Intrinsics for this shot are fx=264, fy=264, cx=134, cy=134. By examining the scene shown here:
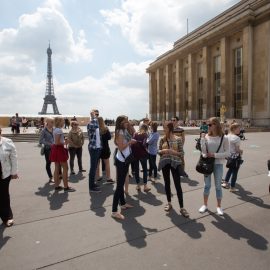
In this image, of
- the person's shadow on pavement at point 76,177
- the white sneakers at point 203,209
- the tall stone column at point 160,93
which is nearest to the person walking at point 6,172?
the person's shadow on pavement at point 76,177

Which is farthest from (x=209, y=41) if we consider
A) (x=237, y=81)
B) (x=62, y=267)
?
(x=62, y=267)

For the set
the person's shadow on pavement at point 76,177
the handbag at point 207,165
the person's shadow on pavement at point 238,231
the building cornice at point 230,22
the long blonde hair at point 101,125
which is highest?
the building cornice at point 230,22

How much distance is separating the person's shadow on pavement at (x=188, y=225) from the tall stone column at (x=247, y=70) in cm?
4141

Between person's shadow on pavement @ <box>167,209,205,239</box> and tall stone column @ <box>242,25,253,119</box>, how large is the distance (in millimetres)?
41414

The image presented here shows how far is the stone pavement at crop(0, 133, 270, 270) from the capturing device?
3.41 meters

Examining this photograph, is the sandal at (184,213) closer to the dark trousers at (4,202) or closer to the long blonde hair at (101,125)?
the dark trousers at (4,202)

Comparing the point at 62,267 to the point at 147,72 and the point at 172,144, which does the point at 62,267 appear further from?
the point at 147,72

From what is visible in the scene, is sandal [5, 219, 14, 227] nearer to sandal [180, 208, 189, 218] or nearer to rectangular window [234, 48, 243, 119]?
sandal [180, 208, 189, 218]

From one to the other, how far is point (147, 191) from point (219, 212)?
2.16 meters

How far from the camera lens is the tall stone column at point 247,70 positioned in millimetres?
41819

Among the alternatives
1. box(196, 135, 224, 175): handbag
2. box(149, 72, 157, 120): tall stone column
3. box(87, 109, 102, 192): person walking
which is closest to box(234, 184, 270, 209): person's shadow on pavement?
box(196, 135, 224, 175): handbag

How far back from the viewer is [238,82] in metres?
45.3

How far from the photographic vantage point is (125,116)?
207 inches

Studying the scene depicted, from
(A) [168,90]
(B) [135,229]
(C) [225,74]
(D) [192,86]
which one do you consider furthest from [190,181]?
(A) [168,90]
